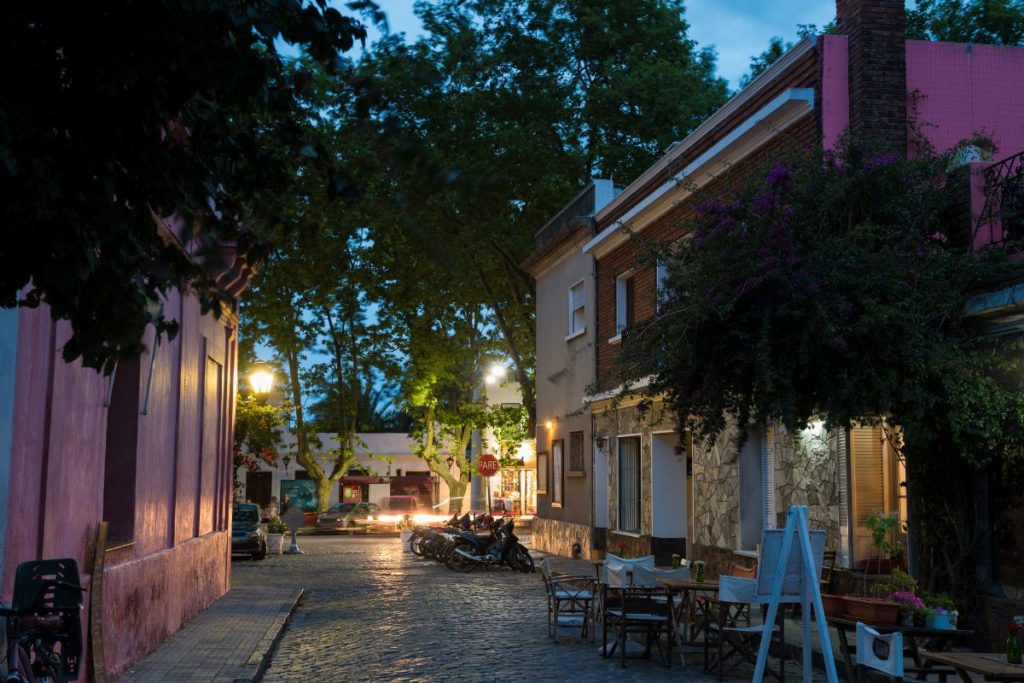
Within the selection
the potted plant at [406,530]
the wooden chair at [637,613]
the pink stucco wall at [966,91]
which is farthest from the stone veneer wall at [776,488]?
the potted plant at [406,530]

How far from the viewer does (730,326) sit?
10492mm

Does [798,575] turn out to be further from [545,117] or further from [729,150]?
[545,117]

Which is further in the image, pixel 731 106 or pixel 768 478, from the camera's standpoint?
pixel 731 106

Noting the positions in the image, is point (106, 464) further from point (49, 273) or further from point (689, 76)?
point (689, 76)

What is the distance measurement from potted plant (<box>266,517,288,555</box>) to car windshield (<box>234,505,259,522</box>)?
1.79 m

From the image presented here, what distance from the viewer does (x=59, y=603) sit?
22.6 ft

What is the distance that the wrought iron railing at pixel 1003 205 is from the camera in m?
11.3

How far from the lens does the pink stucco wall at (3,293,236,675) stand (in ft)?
26.6

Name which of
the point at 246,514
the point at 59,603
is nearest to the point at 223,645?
the point at 59,603

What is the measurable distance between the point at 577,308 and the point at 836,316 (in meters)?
15.9

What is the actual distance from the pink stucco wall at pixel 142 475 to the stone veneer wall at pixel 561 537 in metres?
8.67

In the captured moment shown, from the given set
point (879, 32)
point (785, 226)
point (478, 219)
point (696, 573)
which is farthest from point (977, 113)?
point (478, 219)

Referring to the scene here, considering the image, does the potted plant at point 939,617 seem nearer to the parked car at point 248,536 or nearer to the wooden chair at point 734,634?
the wooden chair at point 734,634

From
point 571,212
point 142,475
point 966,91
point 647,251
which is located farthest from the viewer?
point 571,212
